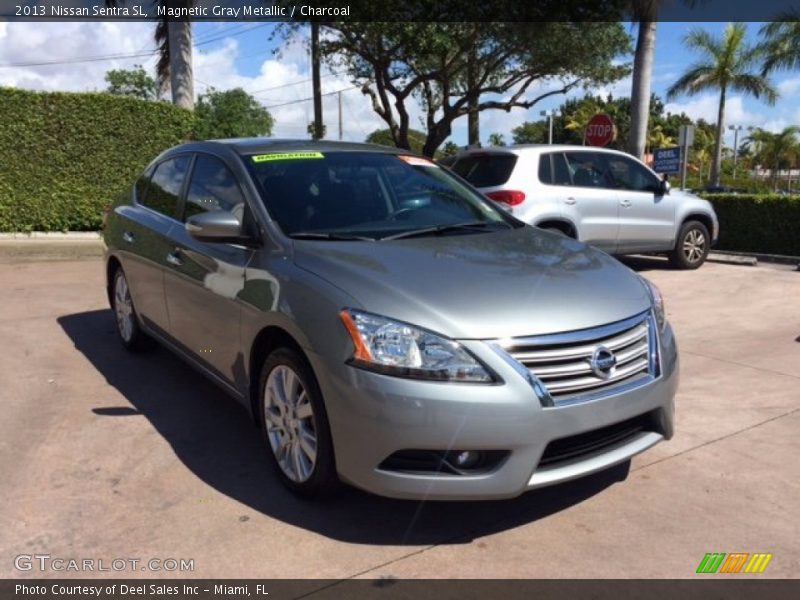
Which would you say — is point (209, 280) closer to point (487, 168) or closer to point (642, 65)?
point (487, 168)

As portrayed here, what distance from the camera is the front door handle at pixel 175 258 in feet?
14.3

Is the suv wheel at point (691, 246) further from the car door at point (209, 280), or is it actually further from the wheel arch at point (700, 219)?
the car door at point (209, 280)

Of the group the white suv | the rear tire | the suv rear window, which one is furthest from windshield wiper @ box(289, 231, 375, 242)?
the suv rear window

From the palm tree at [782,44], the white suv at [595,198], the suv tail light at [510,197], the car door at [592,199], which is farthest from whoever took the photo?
the palm tree at [782,44]

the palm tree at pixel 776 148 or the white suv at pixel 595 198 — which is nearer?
the white suv at pixel 595 198

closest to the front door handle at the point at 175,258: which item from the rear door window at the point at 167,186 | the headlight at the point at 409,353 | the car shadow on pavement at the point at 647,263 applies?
the rear door window at the point at 167,186

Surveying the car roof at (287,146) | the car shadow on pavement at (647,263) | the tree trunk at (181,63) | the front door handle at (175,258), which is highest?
the tree trunk at (181,63)

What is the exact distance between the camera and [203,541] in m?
3.00

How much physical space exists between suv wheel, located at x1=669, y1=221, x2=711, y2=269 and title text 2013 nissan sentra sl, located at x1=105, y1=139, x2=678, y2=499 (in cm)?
647

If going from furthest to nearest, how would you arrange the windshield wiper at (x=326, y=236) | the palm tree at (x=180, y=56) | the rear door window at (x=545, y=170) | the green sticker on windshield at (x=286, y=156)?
Answer: the palm tree at (x=180, y=56) < the rear door window at (x=545, y=170) < the green sticker on windshield at (x=286, y=156) < the windshield wiper at (x=326, y=236)

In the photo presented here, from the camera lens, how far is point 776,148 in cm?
5778

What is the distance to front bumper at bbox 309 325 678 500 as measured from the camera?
107 inches

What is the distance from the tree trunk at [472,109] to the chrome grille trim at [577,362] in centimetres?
1431
